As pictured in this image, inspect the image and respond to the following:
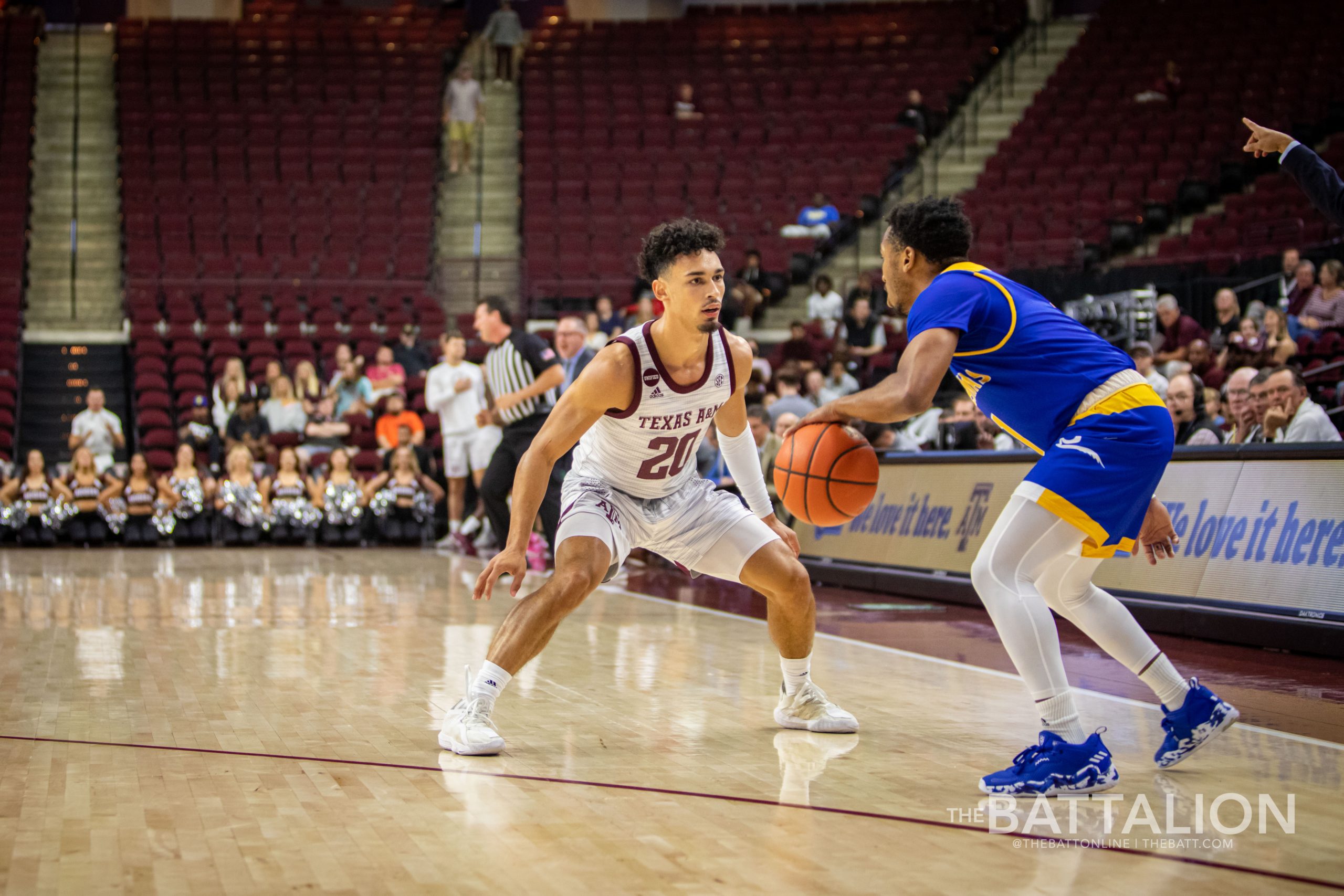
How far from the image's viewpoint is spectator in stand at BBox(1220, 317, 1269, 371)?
30.0 ft

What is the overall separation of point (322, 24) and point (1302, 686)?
20.5 metres

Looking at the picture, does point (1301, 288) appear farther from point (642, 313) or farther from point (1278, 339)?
point (642, 313)

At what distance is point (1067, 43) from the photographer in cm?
2131

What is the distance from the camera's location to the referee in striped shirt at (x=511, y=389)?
884 cm

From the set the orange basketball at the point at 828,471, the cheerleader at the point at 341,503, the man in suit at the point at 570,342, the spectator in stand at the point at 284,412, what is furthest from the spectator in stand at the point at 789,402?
the orange basketball at the point at 828,471

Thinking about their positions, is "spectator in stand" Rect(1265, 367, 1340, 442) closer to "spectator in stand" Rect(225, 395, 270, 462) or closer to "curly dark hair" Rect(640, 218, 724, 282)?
"curly dark hair" Rect(640, 218, 724, 282)

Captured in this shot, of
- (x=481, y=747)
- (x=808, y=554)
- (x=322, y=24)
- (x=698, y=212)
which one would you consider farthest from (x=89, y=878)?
(x=322, y=24)

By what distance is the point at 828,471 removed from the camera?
13.2 ft

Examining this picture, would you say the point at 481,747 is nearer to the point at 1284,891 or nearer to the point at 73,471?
the point at 1284,891

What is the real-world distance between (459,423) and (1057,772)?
368 inches

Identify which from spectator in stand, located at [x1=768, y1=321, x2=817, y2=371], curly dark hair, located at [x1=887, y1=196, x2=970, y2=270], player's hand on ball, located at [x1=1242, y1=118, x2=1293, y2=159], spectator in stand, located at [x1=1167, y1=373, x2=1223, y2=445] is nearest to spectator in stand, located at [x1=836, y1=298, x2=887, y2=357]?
spectator in stand, located at [x1=768, y1=321, x2=817, y2=371]

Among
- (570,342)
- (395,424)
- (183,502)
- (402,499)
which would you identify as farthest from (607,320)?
(570,342)

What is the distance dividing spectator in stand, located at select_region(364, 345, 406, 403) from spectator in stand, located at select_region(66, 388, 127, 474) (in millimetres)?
2687

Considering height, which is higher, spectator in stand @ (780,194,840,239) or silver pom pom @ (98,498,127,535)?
spectator in stand @ (780,194,840,239)
